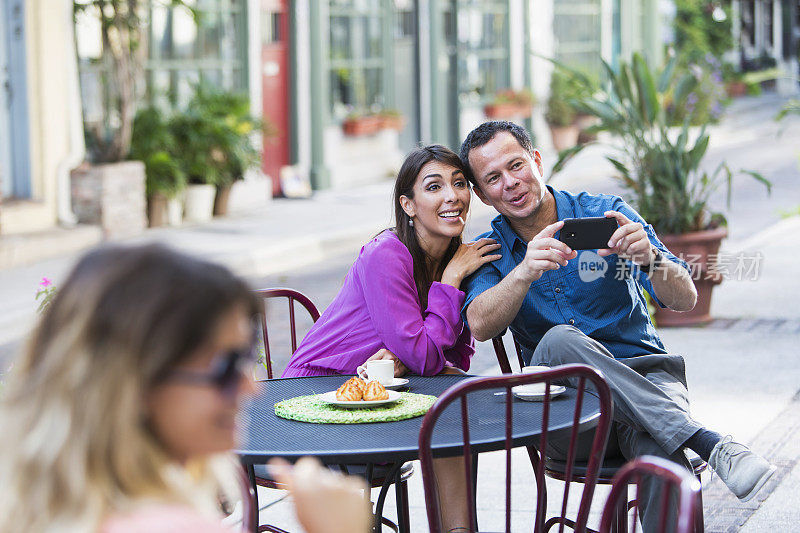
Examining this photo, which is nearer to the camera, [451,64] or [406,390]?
[406,390]

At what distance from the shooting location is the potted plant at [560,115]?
63.6ft

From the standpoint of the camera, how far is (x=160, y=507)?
1.44 meters

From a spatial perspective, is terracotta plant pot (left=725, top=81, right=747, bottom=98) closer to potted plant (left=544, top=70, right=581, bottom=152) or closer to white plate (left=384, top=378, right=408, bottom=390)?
potted plant (left=544, top=70, right=581, bottom=152)

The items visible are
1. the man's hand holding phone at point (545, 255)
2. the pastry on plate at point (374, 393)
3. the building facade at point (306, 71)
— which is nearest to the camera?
the pastry on plate at point (374, 393)

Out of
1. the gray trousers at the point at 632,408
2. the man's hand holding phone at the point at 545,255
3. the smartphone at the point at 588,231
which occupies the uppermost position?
the smartphone at the point at 588,231

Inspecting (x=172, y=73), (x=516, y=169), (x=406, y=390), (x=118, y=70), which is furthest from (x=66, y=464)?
(x=172, y=73)

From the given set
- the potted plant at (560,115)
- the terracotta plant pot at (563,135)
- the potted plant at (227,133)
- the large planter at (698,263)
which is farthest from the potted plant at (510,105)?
the large planter at (698,263)

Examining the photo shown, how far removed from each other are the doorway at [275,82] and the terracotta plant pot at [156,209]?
2.49 meters

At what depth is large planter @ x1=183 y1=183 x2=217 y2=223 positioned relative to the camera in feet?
38.5

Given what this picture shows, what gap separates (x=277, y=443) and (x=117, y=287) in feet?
4.67

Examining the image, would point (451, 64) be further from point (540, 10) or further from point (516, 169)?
point (516, 169)

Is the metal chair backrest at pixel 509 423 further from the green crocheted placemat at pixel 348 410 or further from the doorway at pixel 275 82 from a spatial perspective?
the doorway at pixel 275 82

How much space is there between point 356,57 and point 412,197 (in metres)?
12.1

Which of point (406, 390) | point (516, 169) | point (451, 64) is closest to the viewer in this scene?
point (406, 390)
